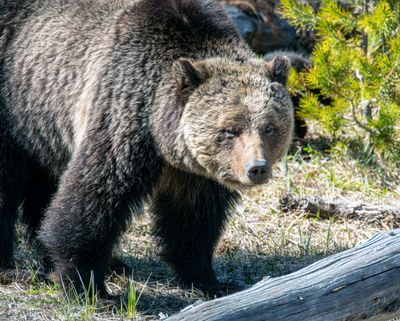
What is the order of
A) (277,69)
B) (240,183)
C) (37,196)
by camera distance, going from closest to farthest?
(240,183), (277,69), (37,196)

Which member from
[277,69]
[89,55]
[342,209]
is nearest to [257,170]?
[277,69]

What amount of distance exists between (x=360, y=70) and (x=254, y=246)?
7.60ft

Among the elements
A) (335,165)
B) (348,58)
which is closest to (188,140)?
(348,58)

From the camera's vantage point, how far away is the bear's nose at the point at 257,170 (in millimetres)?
5699

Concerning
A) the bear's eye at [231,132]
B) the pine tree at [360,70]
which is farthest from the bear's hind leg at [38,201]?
the pine tree at [360,70]

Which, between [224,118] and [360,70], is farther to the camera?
[360,70]

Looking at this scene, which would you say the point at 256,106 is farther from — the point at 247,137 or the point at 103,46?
the point at 103,46

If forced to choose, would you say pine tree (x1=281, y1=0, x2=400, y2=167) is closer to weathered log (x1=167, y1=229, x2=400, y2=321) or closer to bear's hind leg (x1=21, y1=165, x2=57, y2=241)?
bear's hind leg (x1=21, y1=165, x2=57, y2=241)

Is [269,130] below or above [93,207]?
above

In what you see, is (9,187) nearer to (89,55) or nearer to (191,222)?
(89,55)

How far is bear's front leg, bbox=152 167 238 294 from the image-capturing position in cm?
674

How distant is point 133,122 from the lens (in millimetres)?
6195

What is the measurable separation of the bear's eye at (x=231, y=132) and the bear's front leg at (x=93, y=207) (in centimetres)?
60

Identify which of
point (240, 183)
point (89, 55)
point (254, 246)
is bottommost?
point (254, 246)
